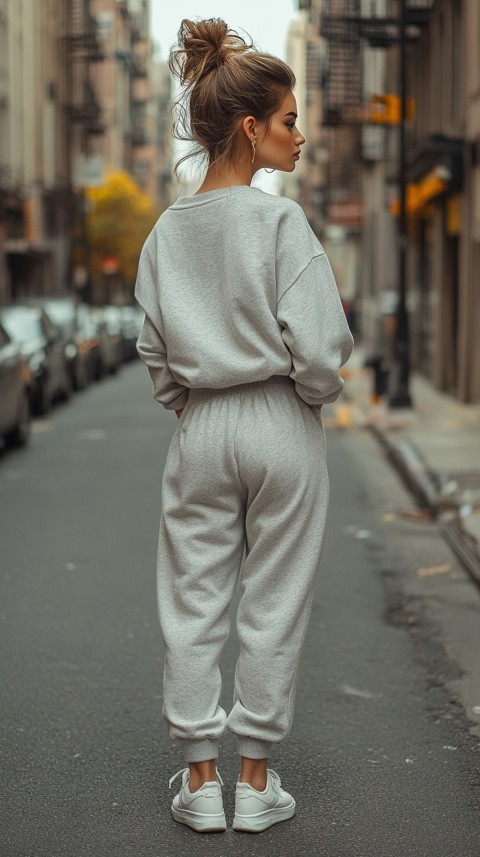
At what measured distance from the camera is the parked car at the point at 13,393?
44.0 feet

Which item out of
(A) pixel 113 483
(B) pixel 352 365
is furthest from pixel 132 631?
(B) pixel 352 365

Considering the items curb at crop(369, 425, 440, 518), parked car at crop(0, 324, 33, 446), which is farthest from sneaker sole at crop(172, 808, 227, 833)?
parked car at crop(0, 324, 33, 446)

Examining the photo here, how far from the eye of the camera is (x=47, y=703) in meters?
5.00

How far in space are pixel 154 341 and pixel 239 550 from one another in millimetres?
583

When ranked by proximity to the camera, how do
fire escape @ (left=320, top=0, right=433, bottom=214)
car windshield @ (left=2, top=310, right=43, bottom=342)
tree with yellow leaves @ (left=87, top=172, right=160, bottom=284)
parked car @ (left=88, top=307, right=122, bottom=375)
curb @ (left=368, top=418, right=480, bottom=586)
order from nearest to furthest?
curb @ (left=368, top=418, right=480, bottom=586) → car windshield @ (left=2, top=310, right=43, bottom=342) → fire escape @ (left=320, top=0, right=433, bottom=214) → parked car @ (left=88, top=307, right=122, bottom=375) → tree with yellow leaves @ (left=87, top=172, right=160, bottom=284)

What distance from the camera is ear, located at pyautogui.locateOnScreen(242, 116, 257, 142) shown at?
342cm

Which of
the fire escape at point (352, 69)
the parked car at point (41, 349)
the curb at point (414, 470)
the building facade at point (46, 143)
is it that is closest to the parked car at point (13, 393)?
the parked car at point (41, 349)

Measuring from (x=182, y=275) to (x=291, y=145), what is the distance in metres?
0.43

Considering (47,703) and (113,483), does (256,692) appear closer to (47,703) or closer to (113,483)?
(47,703)

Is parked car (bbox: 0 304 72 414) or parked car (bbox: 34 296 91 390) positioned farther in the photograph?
parked car (bbox: 34 296 91 390)

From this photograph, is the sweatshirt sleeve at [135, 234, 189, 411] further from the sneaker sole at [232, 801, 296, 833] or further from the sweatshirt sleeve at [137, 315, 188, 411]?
the sneaker sole at [232, 801, 296, 833]

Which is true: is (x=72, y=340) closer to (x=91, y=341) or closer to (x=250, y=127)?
(x=91, y=341)

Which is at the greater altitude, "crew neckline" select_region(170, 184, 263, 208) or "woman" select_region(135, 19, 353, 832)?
"crew neckline" select_region(170, 184, 263, 208)

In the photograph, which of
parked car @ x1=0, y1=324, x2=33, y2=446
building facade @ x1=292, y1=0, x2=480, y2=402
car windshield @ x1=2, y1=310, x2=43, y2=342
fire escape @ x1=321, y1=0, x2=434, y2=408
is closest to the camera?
parked car @ x1=0, y1=324, x2=33, y2=446
